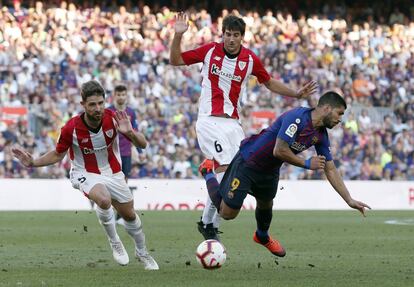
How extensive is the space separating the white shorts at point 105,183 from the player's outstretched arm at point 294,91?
7.53ft

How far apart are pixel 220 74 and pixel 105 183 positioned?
209 cm

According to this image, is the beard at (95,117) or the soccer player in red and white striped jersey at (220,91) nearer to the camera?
the beard at (95,117)

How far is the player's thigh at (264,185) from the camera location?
1097cm

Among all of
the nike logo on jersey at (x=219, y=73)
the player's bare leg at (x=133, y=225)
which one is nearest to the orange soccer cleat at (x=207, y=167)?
the nike logo on jersey at (x=219, y=73)

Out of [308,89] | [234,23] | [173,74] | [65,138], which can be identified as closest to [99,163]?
[65,138]

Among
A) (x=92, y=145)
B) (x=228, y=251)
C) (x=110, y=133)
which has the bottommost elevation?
(x=228, y=251)

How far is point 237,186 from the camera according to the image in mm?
10938

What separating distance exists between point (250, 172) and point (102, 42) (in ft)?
59.9

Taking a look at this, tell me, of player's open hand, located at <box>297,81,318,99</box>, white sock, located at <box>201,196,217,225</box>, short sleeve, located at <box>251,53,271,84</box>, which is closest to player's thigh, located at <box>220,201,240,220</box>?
white sock, located at <box>201,196,217,225</box>

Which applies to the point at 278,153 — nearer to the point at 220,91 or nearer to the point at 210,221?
the point at 210,221

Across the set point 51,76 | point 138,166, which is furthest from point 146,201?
point 51,76

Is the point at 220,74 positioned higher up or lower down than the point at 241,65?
lower down

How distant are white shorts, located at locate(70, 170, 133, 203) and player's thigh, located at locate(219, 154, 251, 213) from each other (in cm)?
108

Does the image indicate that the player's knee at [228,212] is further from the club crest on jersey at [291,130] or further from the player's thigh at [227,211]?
the club crest on jersey at [291,130]
